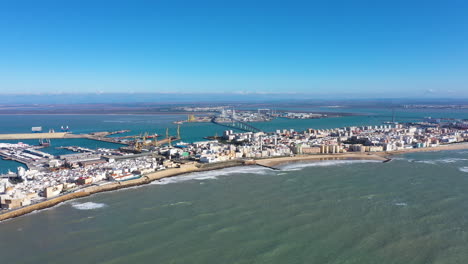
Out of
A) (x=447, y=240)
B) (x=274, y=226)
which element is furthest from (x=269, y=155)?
(x=447, y=240)

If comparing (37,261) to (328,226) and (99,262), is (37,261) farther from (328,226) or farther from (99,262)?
(328,226)

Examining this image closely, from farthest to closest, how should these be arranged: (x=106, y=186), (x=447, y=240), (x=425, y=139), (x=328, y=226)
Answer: (x=425, y=139), (x=106, y=186), (x=328, y=226), (x=447, y=240)

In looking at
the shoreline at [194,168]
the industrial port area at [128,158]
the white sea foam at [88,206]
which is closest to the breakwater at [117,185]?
the shoreline at [194,168]

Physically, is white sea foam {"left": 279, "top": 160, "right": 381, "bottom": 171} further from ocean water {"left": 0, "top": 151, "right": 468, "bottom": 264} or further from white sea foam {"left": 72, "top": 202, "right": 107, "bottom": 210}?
white sea foam {"left": 72, "top": 202, "right": 107, "bottom": 210}

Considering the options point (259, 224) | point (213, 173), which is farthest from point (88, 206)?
point (213, 173)

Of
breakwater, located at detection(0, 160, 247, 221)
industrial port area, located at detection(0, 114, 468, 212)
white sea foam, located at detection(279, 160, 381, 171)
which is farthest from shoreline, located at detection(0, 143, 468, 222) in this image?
white sea foam, located at detection(279, 160, 381, 171)

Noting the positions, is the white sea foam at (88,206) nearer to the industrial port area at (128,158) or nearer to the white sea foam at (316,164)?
the industrial port area at (128,158)
